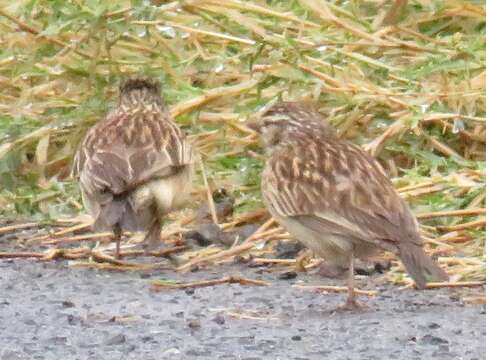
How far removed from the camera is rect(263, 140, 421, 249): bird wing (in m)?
8.91

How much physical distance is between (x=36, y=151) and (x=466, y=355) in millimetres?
5019

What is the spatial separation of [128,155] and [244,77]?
2059 mm

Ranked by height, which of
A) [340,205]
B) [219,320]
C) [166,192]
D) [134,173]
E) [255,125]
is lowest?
[219,320]

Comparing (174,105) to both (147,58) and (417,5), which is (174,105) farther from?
(417,5)

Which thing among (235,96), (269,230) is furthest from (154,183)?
(235,96)

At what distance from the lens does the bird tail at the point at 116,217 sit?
401 inches

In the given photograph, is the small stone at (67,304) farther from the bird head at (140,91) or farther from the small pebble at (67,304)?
the bird head at (140,91)

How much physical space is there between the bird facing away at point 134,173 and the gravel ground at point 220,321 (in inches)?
15.1

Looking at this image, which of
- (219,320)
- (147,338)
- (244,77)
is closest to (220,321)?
(219,320)

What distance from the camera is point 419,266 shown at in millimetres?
8680

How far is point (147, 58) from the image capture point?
1255 cm

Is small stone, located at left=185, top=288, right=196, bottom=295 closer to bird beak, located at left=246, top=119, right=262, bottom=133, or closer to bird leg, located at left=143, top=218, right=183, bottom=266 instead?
bird leg, located at left=143, top=218, right=183, bottom=266

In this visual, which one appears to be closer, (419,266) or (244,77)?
(419,266)

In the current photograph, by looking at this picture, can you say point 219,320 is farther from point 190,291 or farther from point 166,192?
point 166,192
